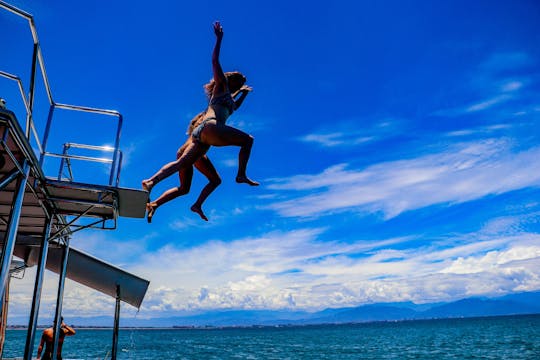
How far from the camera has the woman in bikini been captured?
9.37 feet

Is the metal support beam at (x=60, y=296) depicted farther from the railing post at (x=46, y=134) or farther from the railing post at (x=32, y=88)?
the railing post at (x=32, y=88)

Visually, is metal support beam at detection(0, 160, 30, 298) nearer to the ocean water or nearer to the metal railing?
the metal railing

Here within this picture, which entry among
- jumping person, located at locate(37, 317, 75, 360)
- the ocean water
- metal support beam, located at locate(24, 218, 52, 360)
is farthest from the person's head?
the ocean water

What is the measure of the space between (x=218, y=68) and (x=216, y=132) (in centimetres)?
48

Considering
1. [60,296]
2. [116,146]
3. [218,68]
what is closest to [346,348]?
[60,296]

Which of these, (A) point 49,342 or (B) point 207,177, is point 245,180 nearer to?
(B) point 207,177

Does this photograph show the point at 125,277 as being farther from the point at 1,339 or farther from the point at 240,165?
the point at 240,165

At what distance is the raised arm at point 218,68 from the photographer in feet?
9.29

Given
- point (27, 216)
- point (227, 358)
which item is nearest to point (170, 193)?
point (27, 216)

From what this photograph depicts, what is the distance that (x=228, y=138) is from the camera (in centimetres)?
289

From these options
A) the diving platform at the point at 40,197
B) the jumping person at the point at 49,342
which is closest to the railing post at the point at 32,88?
the diving platform at the point at 40,197

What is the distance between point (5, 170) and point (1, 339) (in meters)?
9.80

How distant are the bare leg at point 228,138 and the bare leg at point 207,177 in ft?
1.39

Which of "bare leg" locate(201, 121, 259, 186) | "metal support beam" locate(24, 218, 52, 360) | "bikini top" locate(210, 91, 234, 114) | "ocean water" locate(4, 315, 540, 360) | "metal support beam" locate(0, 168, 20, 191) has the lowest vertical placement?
"ocean water" locate(4, 315, 540, 360)
